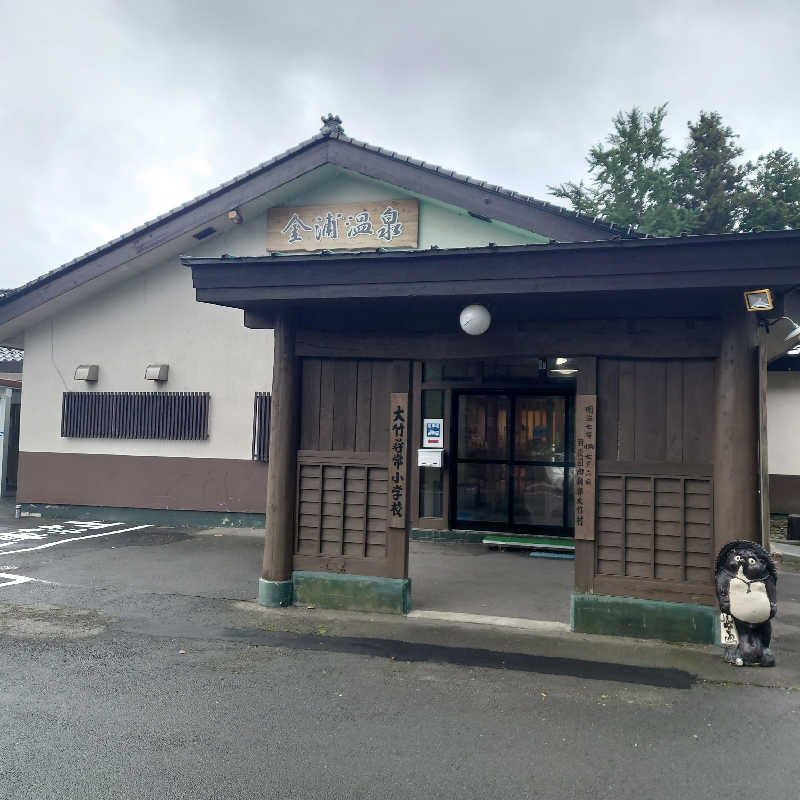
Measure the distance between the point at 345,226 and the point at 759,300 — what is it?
24.4ft

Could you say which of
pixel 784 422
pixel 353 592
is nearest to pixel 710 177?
pixel 784 422

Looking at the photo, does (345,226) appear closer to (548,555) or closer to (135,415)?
(135,415)

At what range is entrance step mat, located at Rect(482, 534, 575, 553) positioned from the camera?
389 inches

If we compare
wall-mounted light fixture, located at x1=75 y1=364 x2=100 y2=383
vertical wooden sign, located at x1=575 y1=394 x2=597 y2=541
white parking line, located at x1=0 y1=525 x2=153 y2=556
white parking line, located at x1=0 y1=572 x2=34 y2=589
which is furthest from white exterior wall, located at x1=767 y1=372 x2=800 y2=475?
wall-mounted light fixture, located at x1=75 y1=364 x2=100 y2=383

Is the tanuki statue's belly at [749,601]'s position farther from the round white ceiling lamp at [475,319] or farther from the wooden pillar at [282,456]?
the wooden pillar at [282,456]

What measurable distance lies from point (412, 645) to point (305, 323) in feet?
10.5

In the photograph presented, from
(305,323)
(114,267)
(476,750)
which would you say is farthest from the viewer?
(114,267)

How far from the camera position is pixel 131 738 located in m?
3.76

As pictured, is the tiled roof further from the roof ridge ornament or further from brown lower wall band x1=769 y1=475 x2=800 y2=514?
brown lower wall band x1=769 y1=475 x2=800 y2=514

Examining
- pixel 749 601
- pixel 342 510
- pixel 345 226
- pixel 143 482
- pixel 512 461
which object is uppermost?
pixel 345 226

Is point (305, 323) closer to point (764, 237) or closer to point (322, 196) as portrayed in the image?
point (764, 237)

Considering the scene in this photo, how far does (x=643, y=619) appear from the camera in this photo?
5684 mm

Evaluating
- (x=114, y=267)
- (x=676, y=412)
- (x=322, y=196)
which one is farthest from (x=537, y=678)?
(x=114, y=267)

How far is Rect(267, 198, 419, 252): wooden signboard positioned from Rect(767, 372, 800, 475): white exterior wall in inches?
305
